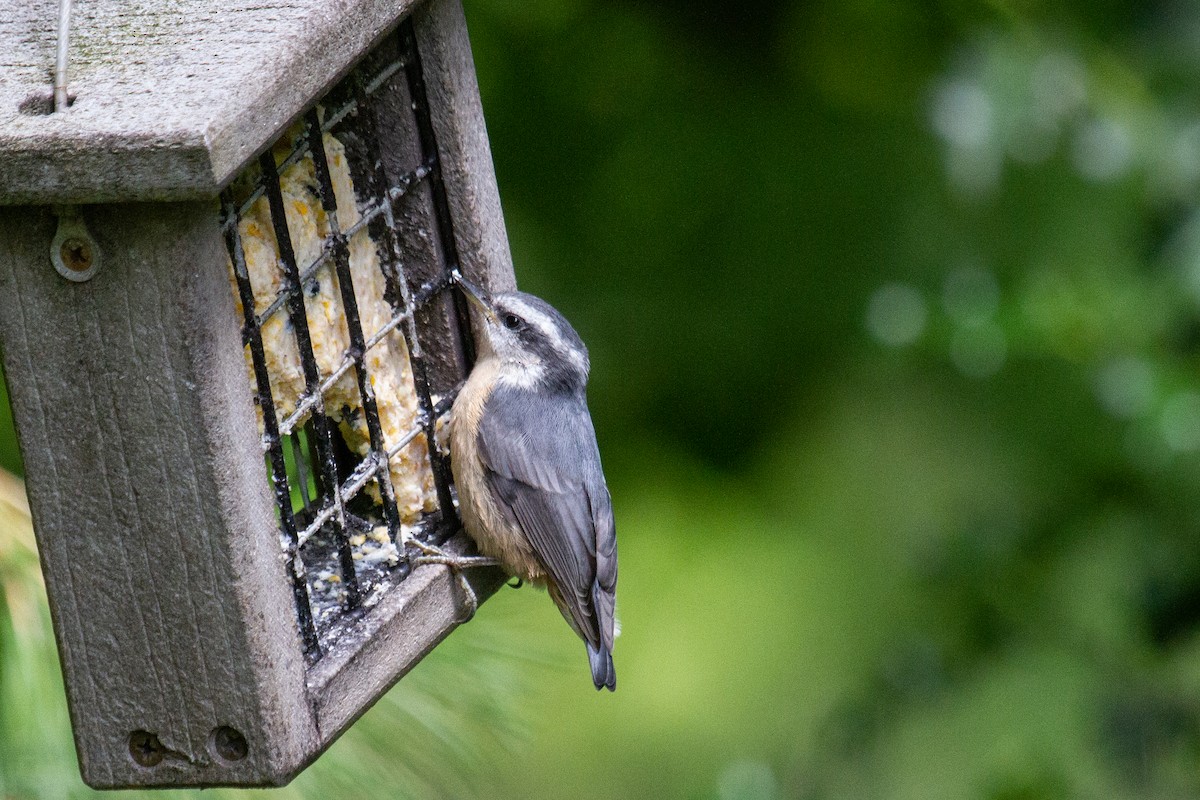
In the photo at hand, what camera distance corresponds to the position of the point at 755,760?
3.65 metres

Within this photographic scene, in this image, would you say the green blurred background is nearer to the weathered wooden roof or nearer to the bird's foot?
the bird's foot

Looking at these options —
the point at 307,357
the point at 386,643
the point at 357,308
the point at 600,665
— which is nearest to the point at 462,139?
the point at 357,308

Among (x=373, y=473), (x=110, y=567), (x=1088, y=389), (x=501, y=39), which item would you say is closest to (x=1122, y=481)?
(x=1088, y=389)

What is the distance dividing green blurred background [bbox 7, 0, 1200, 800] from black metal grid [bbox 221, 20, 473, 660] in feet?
3.65

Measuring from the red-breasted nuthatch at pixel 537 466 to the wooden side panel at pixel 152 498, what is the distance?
69 centimetres

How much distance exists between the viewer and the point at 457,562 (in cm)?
222

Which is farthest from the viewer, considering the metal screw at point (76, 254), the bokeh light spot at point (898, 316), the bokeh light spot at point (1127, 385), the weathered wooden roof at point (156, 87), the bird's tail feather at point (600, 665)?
the bokeh light spot at point (898, 316)

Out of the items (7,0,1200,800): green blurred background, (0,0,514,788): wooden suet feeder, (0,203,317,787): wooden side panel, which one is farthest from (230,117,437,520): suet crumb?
(7,0,1200,800): green blurred background

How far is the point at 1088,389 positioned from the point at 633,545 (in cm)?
135

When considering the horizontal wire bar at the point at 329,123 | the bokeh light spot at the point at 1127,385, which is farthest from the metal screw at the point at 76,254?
the bokeh light spot at the point at 1127,385

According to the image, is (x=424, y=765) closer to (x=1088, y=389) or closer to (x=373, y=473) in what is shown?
(x=373, y=473)

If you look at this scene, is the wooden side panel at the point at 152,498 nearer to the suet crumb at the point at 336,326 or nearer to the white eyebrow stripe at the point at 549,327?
the suet crumb at the point at 336,326

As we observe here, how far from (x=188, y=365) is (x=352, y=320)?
0.56 m

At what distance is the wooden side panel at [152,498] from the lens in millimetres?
1527
